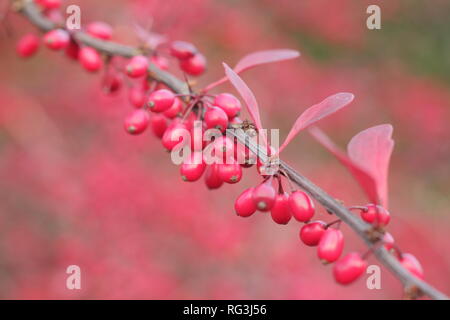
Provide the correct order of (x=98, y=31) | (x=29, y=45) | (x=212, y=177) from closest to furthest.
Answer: (x=212, y=177) → (x=98, y=31) → (x=29, y=45)

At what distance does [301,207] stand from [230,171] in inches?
7.5

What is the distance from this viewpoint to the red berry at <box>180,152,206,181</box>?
122cm

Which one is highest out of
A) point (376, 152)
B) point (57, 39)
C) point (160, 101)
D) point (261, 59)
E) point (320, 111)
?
point (57, 39)

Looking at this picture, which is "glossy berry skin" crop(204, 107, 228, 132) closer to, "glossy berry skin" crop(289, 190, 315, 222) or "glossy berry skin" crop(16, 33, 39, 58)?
"glossy berry skin" crop(289, 190, 315, 222)

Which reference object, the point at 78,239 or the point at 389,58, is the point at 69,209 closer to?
the point at 78,239

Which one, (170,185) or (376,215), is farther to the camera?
(170,185)

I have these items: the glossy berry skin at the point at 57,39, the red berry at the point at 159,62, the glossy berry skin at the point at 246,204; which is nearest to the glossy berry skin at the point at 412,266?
the glossy berry skin at the point at 246,204

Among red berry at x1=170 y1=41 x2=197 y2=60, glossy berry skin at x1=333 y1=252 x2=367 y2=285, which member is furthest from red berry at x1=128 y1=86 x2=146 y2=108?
glossy berry skin at x1=333 y1=252 x2=367 y2=285

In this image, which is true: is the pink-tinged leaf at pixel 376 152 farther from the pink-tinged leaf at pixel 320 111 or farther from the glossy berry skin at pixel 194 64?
the glossy berry skin at pixel 194 64

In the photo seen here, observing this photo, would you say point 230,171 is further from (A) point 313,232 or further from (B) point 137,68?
(B) point 137,68

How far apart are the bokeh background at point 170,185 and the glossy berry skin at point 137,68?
2.40 ft

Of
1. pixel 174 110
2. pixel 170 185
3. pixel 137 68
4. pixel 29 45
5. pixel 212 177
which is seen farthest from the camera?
pixel 170 185

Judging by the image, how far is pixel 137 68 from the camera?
1.56 meters

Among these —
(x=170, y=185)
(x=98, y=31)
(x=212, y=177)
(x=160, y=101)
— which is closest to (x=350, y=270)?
(x=212, y=177)
